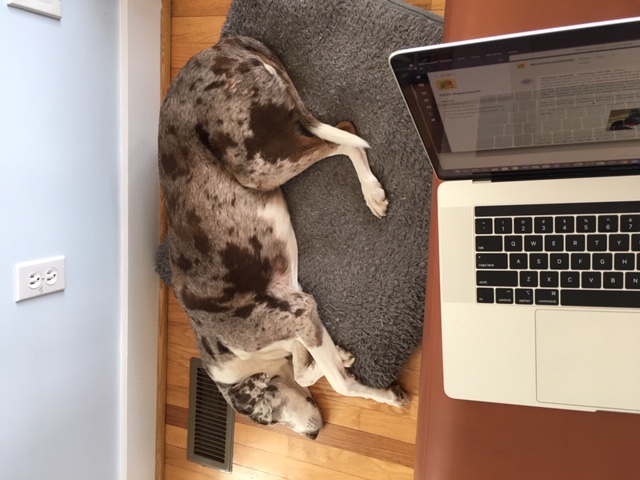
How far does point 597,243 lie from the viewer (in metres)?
0.94

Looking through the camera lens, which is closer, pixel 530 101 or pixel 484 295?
pixel 530 101

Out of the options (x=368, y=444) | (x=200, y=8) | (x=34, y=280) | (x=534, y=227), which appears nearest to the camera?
(x=534, y=227)

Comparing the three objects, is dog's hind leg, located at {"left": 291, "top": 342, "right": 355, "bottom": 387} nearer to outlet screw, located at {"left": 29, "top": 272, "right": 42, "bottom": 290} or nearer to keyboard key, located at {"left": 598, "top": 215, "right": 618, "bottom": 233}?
outlet screw, located at {"left": 29, "top": 272, "right": 42, "bottom": 290}

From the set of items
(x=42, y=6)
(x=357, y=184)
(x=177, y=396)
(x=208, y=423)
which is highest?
(x=42, y=6)

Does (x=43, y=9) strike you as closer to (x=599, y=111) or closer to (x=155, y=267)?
(x=155, y=267)

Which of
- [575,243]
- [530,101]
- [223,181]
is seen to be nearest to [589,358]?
[575,243]

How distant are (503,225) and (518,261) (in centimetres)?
8

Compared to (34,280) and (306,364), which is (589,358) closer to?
(306,364)

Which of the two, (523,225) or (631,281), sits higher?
(523,225)

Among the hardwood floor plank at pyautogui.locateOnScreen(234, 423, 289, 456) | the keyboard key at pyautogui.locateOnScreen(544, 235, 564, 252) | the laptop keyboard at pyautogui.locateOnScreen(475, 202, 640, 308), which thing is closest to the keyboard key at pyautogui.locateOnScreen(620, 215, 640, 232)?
the laptop keyboard at pyautogui.locateOnScreen(475, 202, 640, 308)

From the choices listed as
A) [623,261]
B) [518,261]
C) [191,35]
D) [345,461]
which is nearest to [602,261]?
[623,261]

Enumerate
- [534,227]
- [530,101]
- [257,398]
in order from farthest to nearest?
[257,398] < [534,227] < [530,101]

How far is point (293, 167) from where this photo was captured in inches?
69.4

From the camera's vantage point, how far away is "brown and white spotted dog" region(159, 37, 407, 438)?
163cm
